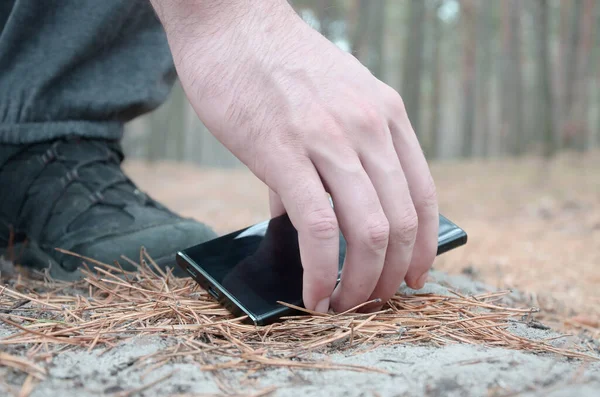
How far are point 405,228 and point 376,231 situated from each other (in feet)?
0.23

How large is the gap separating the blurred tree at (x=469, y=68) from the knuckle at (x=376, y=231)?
10893mm

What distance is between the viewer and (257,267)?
1146 millimetres

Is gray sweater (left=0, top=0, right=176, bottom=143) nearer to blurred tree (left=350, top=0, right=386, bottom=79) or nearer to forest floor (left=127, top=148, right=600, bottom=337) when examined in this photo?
forest floor (left=127, top=148, right=600, bottom=337)

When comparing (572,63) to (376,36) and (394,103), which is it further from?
(394,103)

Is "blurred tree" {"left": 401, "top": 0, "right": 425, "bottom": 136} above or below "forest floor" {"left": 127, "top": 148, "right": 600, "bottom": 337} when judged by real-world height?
above

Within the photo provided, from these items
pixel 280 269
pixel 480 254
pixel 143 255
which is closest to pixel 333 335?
pixel 280 269

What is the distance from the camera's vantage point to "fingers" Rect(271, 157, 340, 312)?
2.92 feet

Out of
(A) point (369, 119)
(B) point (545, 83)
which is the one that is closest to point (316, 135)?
(A) point (369, 119)

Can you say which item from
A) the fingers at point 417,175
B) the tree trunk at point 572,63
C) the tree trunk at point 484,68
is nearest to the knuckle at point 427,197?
the fingers at point 417,175

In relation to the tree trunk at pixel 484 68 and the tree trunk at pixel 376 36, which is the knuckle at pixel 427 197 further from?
the tree trunk at pixel 484 68

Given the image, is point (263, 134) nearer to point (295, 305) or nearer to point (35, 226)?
point (295, 305)

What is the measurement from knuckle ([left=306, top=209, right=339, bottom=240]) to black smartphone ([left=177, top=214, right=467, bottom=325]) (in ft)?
0.67

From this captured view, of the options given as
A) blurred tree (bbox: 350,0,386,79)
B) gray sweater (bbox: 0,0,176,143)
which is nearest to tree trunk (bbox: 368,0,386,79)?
blurred tree (bbox: 350,0,386,79)

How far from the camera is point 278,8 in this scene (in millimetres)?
1038
